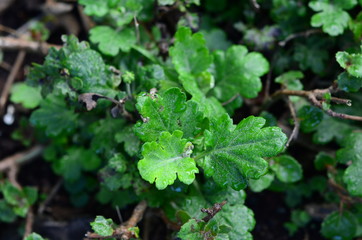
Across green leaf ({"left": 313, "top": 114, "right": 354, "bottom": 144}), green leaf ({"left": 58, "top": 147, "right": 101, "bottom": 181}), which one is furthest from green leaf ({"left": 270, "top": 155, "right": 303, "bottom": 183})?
green leaf ({"left": 58, "top": 147, "right": 101, "bottom": 181})

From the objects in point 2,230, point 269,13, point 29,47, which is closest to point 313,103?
point 269,13

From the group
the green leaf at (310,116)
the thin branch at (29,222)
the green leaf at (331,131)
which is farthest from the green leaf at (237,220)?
the thin branch at (29,222)

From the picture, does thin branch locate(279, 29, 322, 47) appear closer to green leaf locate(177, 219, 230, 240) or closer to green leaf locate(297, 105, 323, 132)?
green leaf locate(297, 105, 323, 132)

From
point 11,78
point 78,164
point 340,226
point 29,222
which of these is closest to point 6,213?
point 29,222

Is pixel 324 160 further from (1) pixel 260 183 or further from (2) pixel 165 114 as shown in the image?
(2) pixel 165 114

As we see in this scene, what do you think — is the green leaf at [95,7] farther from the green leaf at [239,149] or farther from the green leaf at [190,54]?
the green leaf at [239,149]

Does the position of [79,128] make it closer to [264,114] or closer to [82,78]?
[82,78]

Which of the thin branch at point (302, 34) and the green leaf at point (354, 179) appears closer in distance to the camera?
the green leaf at point (354, 179)
